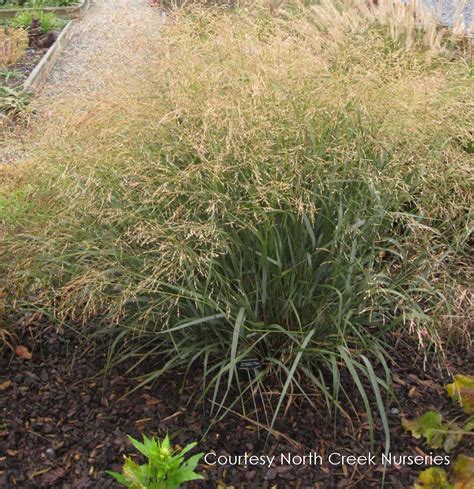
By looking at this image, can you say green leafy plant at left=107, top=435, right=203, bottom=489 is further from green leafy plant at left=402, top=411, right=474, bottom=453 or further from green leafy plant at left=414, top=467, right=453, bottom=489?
green leafy plant at left=402, top=411, right=474, bottom=453

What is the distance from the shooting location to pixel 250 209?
246 cm

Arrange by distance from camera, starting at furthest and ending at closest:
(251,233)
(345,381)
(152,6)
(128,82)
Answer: (152,6)
(128,82)
(345,381)
(251,233)

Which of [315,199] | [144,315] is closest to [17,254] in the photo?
[144,315]

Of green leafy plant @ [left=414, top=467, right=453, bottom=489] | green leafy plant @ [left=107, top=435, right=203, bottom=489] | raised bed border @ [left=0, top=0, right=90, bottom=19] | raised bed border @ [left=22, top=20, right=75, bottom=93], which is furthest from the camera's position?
raised bed border @ [left=0, top=0, right=90, bottom=19]

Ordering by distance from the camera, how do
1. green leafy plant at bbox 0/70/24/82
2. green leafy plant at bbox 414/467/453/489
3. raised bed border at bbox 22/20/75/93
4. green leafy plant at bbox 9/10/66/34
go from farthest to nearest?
green leafy plant at bbox 9/10/66/34
green leafy plant at bbox 0/70/24/82
raised bed border at bbox 22/20/75/93
green leafy plant at bbox 414/467/453/489

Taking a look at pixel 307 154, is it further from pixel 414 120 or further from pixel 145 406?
pixel 145 406

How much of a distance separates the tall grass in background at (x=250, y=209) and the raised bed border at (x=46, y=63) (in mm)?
4357

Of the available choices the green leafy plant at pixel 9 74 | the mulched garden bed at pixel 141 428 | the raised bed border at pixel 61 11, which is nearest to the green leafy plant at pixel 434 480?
the mulched garden bed at pixel 141 428

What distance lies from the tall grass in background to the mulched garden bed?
4.9 inches

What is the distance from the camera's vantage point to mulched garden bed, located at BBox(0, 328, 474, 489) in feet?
7.91

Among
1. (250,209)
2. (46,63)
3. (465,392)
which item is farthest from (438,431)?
(46,63)

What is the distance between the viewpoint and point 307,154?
260 cm

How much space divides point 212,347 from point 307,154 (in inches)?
32.4

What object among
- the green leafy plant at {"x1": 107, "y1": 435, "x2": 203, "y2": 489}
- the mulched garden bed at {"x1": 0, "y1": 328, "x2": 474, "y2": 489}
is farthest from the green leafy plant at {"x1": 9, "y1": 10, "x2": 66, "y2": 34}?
the green leafy plant at {"x1": 107, "y1": 435, "x2": 203, "y2": 489}
